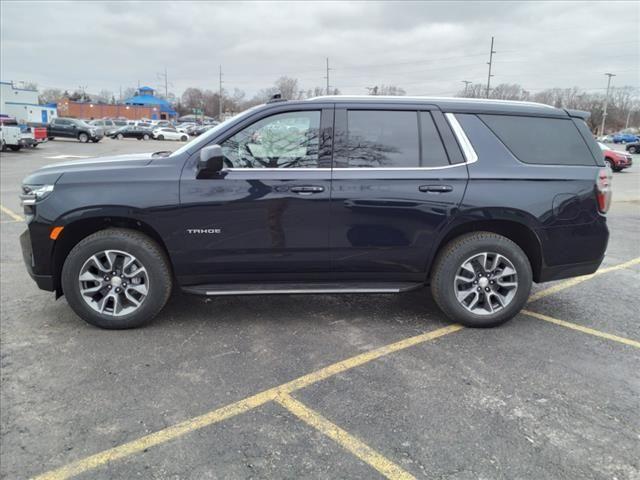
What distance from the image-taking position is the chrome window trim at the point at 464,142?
13.4 feet

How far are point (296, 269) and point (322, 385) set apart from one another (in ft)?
3.75

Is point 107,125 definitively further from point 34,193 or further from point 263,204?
Answer: point 263,204

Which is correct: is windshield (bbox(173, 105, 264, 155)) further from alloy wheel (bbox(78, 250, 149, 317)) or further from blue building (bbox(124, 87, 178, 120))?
blue building (bbox(124, 87, 178, 120))

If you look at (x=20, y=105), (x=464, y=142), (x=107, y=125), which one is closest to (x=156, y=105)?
(x=107, y=125)

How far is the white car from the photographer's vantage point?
46.4 m

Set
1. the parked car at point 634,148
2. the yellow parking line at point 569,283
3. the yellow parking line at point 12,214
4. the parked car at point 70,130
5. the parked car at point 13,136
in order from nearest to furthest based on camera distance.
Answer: the yellow parking line at point 569,283, the yellow parking line at point 12,214, the parked car at point 13,136, the parked car at point 70,130, the parked car at point 634,148

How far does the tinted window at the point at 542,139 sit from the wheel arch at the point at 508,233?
0.56m

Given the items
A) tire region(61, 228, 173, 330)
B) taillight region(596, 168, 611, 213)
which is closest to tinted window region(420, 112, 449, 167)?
taillight region(596, 168, 611, 213)

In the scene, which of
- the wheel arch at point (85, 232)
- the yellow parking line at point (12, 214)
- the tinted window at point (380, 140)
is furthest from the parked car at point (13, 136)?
the tinted window at point (380, 140)

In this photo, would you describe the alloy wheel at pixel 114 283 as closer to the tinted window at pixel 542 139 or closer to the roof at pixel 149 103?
the tinted window at pixel 542 139

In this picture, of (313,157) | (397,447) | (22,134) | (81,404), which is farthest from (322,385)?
(22,134)

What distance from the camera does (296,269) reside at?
4.12 meters

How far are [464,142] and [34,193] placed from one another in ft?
11.5

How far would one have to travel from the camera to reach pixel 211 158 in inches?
146
